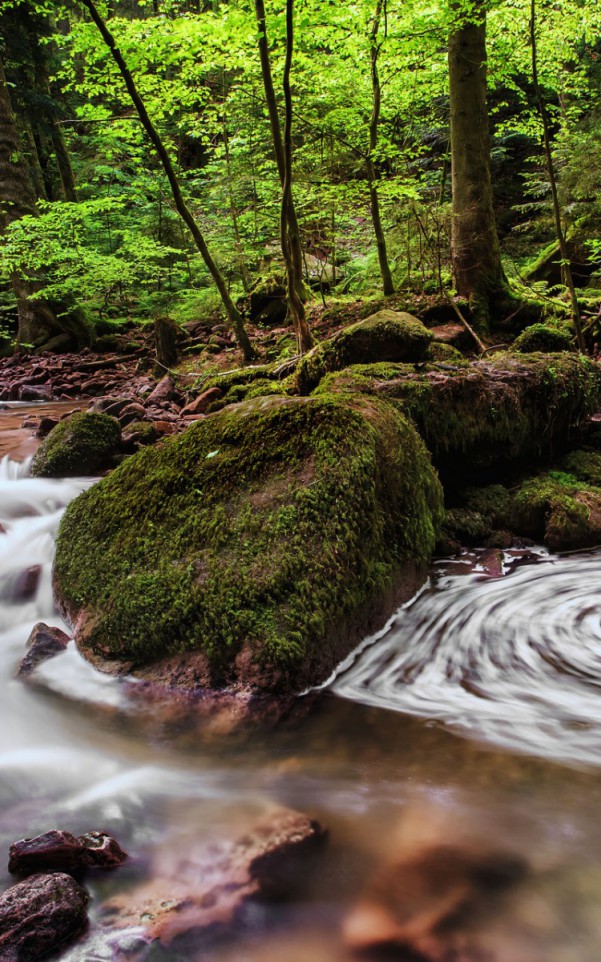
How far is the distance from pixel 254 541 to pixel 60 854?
1649 millimetres

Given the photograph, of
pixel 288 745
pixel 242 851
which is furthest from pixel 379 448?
pixel 242 851

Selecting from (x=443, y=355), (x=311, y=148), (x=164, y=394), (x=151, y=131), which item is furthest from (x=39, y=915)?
(x=311, y=148)

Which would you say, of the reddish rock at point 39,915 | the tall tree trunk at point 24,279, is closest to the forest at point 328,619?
the reddish rock at point 39,915

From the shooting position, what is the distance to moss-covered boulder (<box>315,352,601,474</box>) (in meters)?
4.64

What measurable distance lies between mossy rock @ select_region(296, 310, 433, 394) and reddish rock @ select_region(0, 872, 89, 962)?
435cm

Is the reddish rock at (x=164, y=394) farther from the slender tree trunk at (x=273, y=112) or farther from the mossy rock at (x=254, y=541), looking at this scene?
the mossy rock at (x=254, y=541)

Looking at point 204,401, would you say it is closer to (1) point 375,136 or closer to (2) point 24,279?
(1) point 375,136

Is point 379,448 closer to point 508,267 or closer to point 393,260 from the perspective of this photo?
point 393,260

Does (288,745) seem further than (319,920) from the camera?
Yes

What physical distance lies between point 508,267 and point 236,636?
10.9m

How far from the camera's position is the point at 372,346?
5227mm

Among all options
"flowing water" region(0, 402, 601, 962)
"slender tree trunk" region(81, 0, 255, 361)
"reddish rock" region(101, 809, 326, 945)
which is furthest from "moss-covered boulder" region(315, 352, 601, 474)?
"slender tree trunk" region(81, 0, 255, 361)

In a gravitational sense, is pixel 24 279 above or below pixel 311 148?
below

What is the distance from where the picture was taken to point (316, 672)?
9.30ft
